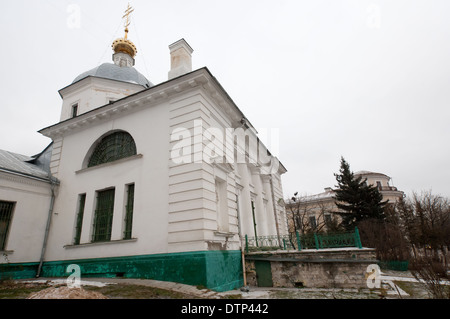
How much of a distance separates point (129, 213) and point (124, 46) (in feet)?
47.2

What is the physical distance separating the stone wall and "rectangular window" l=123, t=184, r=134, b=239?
16.5ft

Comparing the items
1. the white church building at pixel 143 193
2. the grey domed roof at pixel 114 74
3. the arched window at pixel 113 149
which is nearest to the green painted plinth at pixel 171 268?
the white church building at pixel 143 193

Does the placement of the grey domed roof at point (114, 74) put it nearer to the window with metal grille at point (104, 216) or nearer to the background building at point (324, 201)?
the window with metal grille at point (104, 216)

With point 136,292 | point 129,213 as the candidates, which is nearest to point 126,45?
point 129,213

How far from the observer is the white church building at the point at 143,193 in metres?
8.16

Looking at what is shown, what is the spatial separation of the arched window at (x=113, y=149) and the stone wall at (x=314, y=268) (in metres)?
7.22

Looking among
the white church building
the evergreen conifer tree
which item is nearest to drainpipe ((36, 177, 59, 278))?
the white church building

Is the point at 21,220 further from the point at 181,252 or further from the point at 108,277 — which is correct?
the point at 181,252

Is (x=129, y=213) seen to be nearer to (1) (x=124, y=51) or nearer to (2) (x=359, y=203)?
(1) (x=124, y=51)

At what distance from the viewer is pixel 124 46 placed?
60.1ft

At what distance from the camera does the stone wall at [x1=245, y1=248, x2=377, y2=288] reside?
834 centimetres

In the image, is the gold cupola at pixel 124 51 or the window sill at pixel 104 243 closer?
the window sill at pixel 104 243
